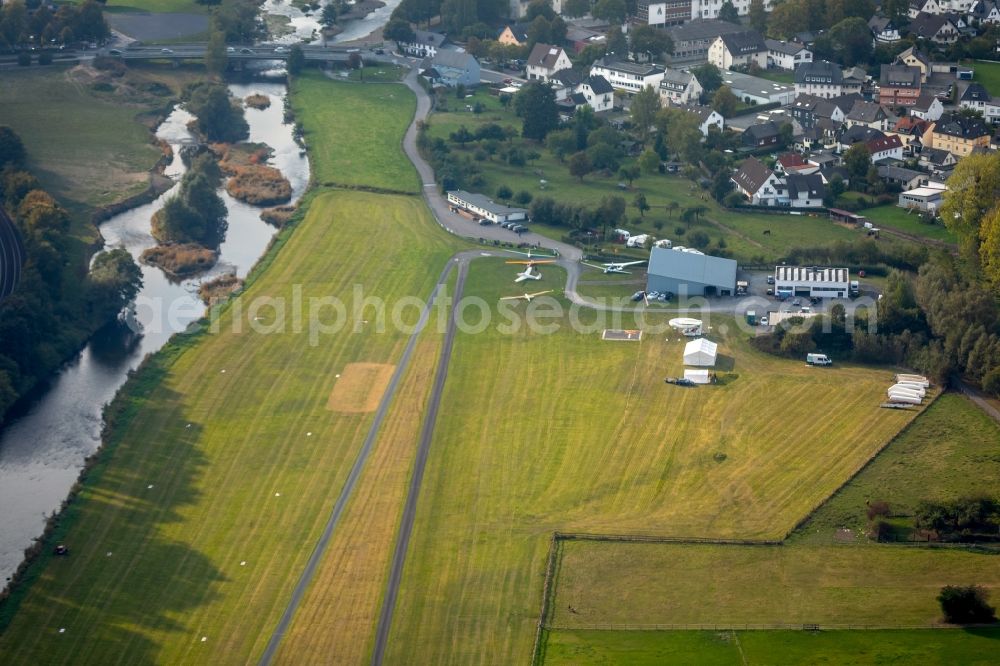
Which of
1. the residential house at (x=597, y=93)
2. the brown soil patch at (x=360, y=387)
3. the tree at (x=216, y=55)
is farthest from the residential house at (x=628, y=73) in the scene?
the brown soil patch at (x=360, y=387)

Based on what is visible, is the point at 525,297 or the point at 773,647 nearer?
the point at 773,647

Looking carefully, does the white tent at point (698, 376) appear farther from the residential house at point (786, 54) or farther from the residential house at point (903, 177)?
the residential house at point (786, 54)

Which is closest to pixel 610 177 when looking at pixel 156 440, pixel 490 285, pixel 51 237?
pixel 490 285

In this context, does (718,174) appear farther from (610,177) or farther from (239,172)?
(239,172)

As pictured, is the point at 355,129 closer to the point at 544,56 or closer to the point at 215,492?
the point at 544,56

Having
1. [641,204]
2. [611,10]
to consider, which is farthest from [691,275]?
[611,10]

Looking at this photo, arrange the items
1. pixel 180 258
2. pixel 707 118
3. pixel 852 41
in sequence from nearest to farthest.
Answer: pixel 180 258
pixel 707 118
pixel 852 41

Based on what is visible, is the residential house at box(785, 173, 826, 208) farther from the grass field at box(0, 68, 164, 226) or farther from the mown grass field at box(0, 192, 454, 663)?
the grass field at box(0, 68, 164, 226)
